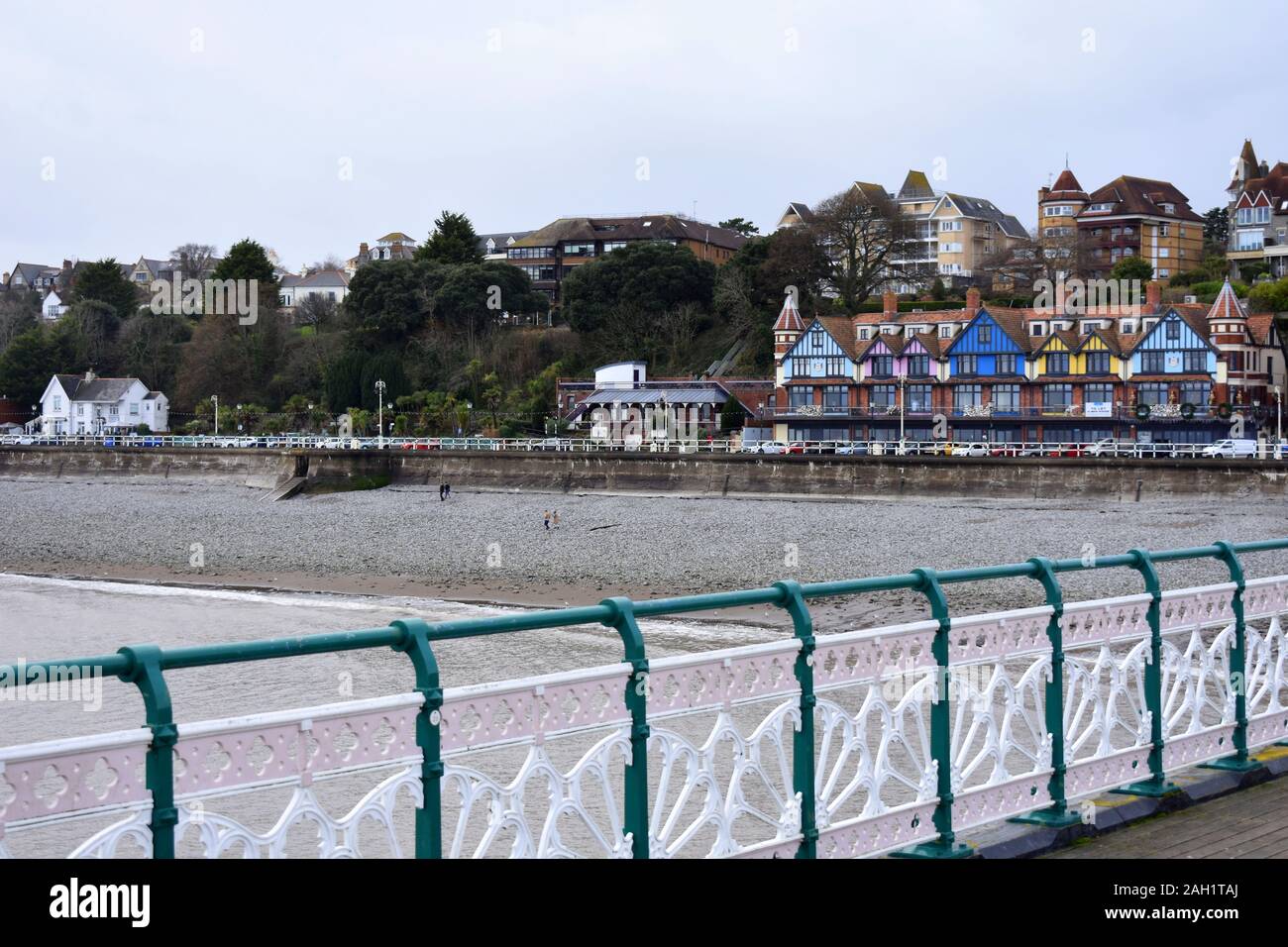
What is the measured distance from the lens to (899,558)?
3144cm

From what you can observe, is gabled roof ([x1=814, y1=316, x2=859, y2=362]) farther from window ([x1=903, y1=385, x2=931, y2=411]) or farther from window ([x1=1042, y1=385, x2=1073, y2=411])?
window ([x1=1042, y1=385, x2=1073, y2=411])

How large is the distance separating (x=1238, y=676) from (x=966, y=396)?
1975 inches

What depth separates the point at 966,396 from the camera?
2253 inches

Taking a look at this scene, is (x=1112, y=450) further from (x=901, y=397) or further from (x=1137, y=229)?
(x=1137, y=229)

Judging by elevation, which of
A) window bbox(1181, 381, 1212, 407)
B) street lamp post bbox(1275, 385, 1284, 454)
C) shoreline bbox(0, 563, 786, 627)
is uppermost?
window bbox(1181, 381, 1212, 407)

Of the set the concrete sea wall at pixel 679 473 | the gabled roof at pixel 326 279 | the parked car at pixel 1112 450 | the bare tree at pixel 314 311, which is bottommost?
the concrete sea wall at pixel 679 473

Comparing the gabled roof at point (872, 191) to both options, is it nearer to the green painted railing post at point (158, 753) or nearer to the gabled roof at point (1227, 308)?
the gabled roof at point (1227, 308)

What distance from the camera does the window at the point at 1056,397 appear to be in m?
54.4

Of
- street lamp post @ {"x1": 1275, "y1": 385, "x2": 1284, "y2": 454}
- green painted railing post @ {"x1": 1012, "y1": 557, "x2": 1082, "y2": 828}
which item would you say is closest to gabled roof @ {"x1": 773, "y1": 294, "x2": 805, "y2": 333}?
street lamp post @ {"x1": 1275, "y1": 385, "x2": 1284, "y2": 454}

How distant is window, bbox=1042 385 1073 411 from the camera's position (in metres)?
54.4

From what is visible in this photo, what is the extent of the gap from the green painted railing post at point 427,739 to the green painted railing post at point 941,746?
8.40 feet

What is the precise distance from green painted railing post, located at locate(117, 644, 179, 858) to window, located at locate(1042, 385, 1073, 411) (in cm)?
5359

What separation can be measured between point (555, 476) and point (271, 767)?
49424mm

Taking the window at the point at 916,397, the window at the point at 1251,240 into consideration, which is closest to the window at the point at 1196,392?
the window at the point at 916,397
